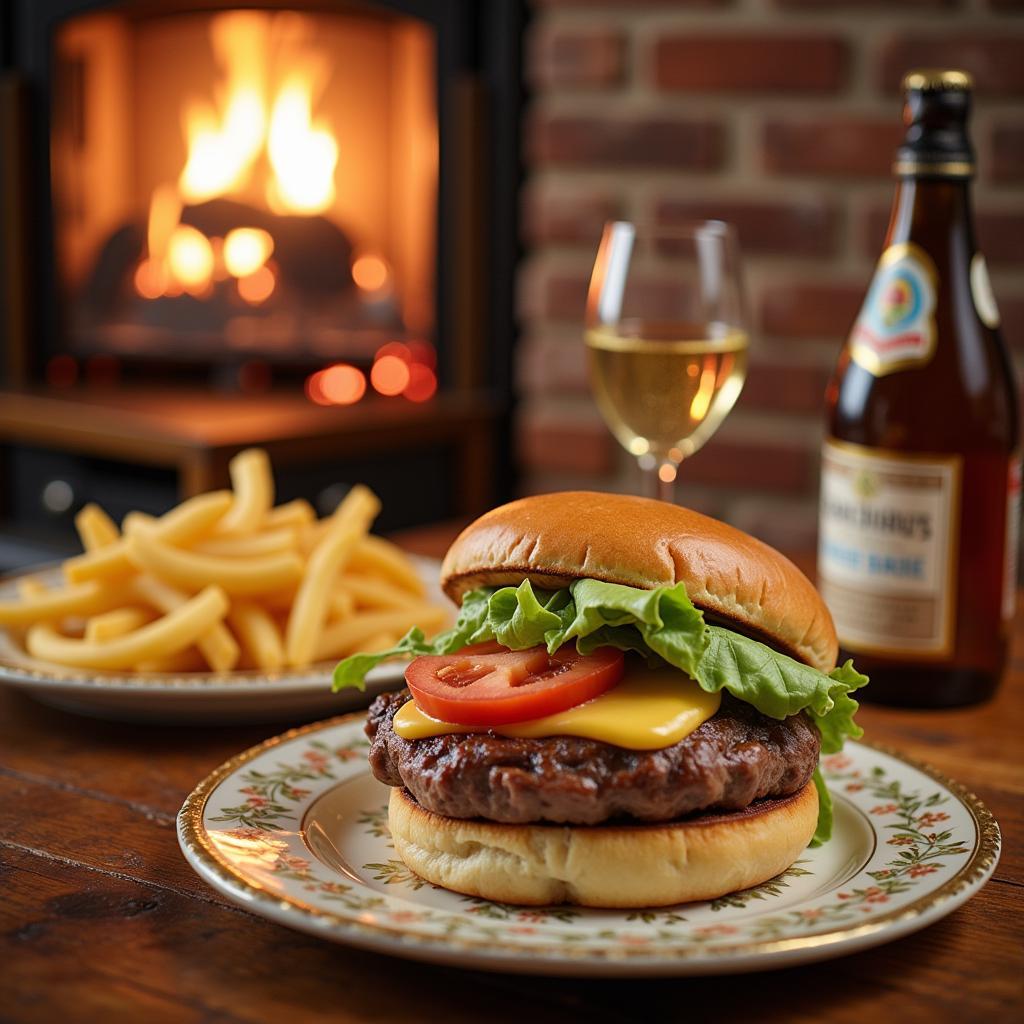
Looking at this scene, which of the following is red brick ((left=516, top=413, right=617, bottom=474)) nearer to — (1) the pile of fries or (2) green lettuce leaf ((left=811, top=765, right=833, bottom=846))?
(1) the pile of fries

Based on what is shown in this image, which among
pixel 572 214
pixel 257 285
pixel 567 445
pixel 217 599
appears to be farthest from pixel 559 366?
pixel 217 599

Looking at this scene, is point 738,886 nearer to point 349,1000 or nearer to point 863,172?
point 349,1000

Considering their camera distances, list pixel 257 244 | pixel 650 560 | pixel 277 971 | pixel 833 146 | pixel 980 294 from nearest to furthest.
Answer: pixel 277 971
pixel 650 560
pixel 980 294
pixel 833 146
pixel 257 244

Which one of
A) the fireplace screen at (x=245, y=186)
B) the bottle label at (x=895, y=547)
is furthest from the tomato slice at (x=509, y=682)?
the fireplace screen at (x=245, y=186)

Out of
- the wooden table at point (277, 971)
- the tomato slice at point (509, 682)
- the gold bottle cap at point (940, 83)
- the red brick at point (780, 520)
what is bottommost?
the red brick at point (780, 520)

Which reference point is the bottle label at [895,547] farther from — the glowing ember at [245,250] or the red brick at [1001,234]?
the glowing ember at [245,250]

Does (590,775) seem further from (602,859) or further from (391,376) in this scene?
(391,376)
